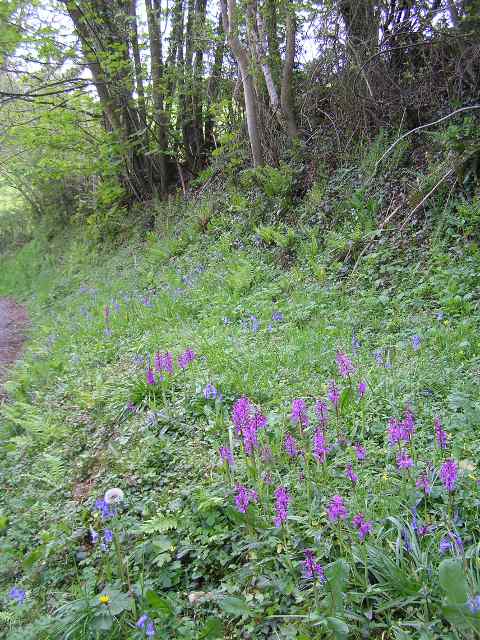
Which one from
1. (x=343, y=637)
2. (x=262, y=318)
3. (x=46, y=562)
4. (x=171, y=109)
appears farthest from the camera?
(x=171, y=109)

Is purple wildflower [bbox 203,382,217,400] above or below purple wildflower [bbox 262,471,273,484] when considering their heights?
above

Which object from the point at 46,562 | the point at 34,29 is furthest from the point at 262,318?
the point at 34,29

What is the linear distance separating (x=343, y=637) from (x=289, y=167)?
25.0 ft

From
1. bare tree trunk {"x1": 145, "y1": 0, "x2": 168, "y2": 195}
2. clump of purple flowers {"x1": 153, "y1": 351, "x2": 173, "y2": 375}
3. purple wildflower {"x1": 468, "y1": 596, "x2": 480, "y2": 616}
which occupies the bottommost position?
purple wildflower {"x1": 468, "y1": 596, "x2": 480, "y2": 616}

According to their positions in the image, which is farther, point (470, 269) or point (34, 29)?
point (34, 29)

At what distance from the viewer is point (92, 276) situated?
40.1 feet

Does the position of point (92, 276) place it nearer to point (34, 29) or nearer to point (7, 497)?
point (34, 29)

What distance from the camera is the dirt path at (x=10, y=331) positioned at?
8445mm

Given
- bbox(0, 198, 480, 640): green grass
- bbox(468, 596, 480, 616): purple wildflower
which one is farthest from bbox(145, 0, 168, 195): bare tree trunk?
bbox(468, 596, 480, 616): purple wildflower

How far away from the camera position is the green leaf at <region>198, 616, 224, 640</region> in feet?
6.59

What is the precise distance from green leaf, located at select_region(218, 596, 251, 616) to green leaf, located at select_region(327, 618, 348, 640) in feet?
1.30

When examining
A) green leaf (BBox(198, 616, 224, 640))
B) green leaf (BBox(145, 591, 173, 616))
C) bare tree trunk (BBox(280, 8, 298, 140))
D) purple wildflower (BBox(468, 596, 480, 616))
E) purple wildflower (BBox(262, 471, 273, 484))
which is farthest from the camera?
bare tree trunk (BBox(280, 8, 298, 140))

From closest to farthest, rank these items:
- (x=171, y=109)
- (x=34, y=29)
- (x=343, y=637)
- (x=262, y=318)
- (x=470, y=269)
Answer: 1. (x=343, y=637)
2. (x=470, y=269)
3. (x=262, y=318)
4. (x=34, y=29)
5. (x=171, y=109)

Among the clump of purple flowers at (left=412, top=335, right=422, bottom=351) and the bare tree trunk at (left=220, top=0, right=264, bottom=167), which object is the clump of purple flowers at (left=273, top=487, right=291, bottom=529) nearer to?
the clump of purple flowers at (left=412, top=335, right=422, bottom=351)
